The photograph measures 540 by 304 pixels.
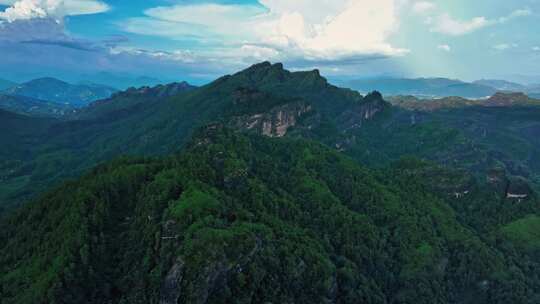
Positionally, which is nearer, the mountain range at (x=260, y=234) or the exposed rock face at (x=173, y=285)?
the exposed rock face at (x=173, y=285)

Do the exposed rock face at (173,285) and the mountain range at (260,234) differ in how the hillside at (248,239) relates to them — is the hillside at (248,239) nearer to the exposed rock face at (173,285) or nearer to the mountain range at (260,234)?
the exposed rock face at (173,285)

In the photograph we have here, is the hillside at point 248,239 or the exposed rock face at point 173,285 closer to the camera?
the exposed rock face at point 173,285

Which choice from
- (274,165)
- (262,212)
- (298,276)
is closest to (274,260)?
(298,276)

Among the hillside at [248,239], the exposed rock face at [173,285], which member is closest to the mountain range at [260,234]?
the exposed rock face at [173,285]

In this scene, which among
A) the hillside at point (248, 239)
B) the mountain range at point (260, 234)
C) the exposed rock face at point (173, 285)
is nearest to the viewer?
the exposed rock face at point (173, 285)

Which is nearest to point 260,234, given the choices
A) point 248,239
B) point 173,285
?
point 248,239

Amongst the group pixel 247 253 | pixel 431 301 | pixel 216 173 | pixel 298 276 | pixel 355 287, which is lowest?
pixel 431 301

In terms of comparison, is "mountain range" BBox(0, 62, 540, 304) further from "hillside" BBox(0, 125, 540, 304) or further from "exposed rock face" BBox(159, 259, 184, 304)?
"hillside" BBox(0, 125, 540, 304)

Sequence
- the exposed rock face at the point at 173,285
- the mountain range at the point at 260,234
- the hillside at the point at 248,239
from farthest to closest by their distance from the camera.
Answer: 1. the mountain range at the point at 260,234
2. the hillside at the point at 248,239
3. the exposed rock face at the point at 173,285

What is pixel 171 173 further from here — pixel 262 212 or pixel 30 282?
pixel 30 282
